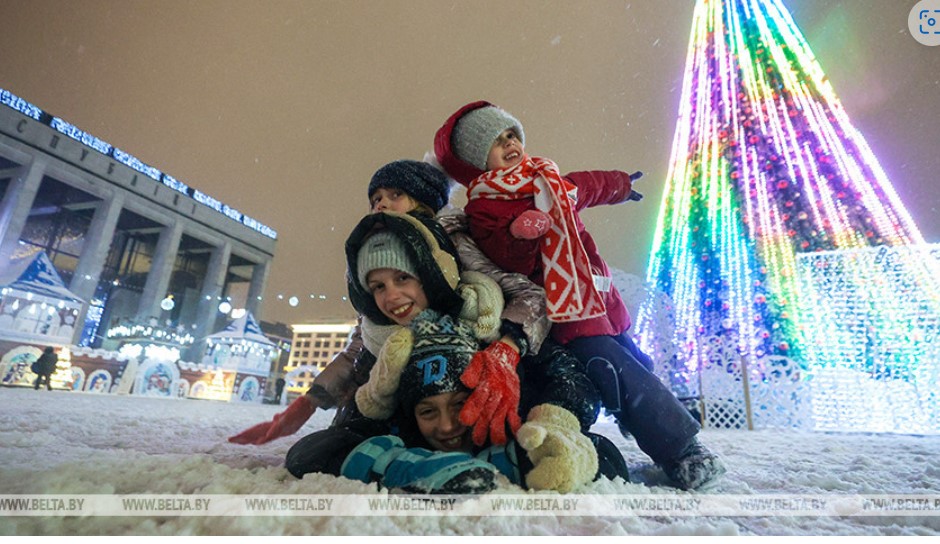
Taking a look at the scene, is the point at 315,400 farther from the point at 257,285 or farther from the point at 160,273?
the point at 257,285

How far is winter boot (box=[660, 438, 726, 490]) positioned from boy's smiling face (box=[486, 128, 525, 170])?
757 millimetres

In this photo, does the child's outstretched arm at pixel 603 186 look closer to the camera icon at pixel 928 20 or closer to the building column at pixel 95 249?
the camera icon at pixel 928 20

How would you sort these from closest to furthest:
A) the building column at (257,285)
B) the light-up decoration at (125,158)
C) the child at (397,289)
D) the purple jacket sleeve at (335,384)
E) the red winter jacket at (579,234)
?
the child at (397,289)
the red winter jacket at (579,234)
the purple jacket sleeve at (335,384)
the light-up decoration at (125,158)
the building column at (257,285)

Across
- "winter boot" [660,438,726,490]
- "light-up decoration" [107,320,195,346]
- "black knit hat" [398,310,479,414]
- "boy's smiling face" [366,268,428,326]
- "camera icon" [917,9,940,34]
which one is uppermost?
"light-up decoration" [107,320,195,346]

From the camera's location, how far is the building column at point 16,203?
8.78 metres

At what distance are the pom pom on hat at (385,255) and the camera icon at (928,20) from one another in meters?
1.33

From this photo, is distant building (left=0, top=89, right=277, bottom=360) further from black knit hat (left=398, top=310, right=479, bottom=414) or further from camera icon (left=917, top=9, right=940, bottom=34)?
camera icon (left=917, top=9, right=940, bottom=34)

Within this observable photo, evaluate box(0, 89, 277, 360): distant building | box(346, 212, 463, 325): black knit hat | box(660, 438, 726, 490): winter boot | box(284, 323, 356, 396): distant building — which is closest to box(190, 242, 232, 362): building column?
box(0, 89, 277, 360): distant building

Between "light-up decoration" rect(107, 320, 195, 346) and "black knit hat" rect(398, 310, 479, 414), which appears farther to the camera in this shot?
"light-up decoration" rect(107, 320, 195, 346)

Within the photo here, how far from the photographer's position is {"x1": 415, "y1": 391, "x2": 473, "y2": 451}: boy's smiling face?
0.73 meters

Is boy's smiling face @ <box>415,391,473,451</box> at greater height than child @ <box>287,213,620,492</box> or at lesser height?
lesser

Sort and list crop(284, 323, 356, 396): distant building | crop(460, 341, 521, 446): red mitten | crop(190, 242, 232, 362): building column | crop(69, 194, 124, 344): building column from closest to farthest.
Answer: crop(460, 341, 521, 446): red mitten, crop(69, 194, 124, 344): building column, crop(284, 323, 356, 396): distant building, crop(190, 242, 232, 362): building column

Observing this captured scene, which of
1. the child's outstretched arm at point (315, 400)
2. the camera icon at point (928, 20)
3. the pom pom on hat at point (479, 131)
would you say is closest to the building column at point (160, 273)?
the child's outstretched arm at point (315, 400)
